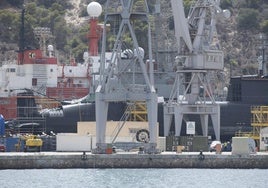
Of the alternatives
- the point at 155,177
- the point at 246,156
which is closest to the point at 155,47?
the point at 246,156

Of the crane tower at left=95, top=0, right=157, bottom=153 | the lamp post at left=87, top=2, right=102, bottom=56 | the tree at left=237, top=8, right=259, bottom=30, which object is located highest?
the tree at left=237, top=8, right=259, bottom=30

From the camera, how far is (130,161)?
89.6m

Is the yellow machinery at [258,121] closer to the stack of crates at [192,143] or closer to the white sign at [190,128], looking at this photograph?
the white sign at [190,128]

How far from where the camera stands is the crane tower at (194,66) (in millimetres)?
105375

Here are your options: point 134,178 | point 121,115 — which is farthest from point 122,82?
point 121,115

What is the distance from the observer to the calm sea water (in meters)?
76.6

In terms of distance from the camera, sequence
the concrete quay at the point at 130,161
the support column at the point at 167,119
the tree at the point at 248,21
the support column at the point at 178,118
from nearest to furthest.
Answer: the concrete quay at the point at 130,161 < the support column at the point at 178,118 < the support column at the point at 167,119 < the tree at the point at 248,21

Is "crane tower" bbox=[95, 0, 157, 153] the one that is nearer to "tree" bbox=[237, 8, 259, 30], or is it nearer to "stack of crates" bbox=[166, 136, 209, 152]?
"stack of crates" bbox=[166, 136, 209, 152]

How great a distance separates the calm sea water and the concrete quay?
99 cm

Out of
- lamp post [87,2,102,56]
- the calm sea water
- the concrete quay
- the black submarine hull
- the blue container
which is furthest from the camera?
lamp post [87,2,102,56]

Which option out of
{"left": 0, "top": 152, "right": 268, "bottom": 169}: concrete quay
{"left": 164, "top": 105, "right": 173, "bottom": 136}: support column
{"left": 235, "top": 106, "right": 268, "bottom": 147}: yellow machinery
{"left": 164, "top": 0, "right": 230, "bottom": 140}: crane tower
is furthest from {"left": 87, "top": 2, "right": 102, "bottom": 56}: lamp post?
{"left": 0, "top": 152, "right": 268, "bottom": 169}: concrete quay

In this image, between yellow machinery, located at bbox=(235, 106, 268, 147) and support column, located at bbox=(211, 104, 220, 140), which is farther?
support column, located at bbox=(211, 104, 220, 140)

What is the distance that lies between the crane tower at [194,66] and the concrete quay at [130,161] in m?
14.1

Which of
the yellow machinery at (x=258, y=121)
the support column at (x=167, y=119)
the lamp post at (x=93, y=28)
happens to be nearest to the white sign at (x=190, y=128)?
the support column at (x=167, y=119)
